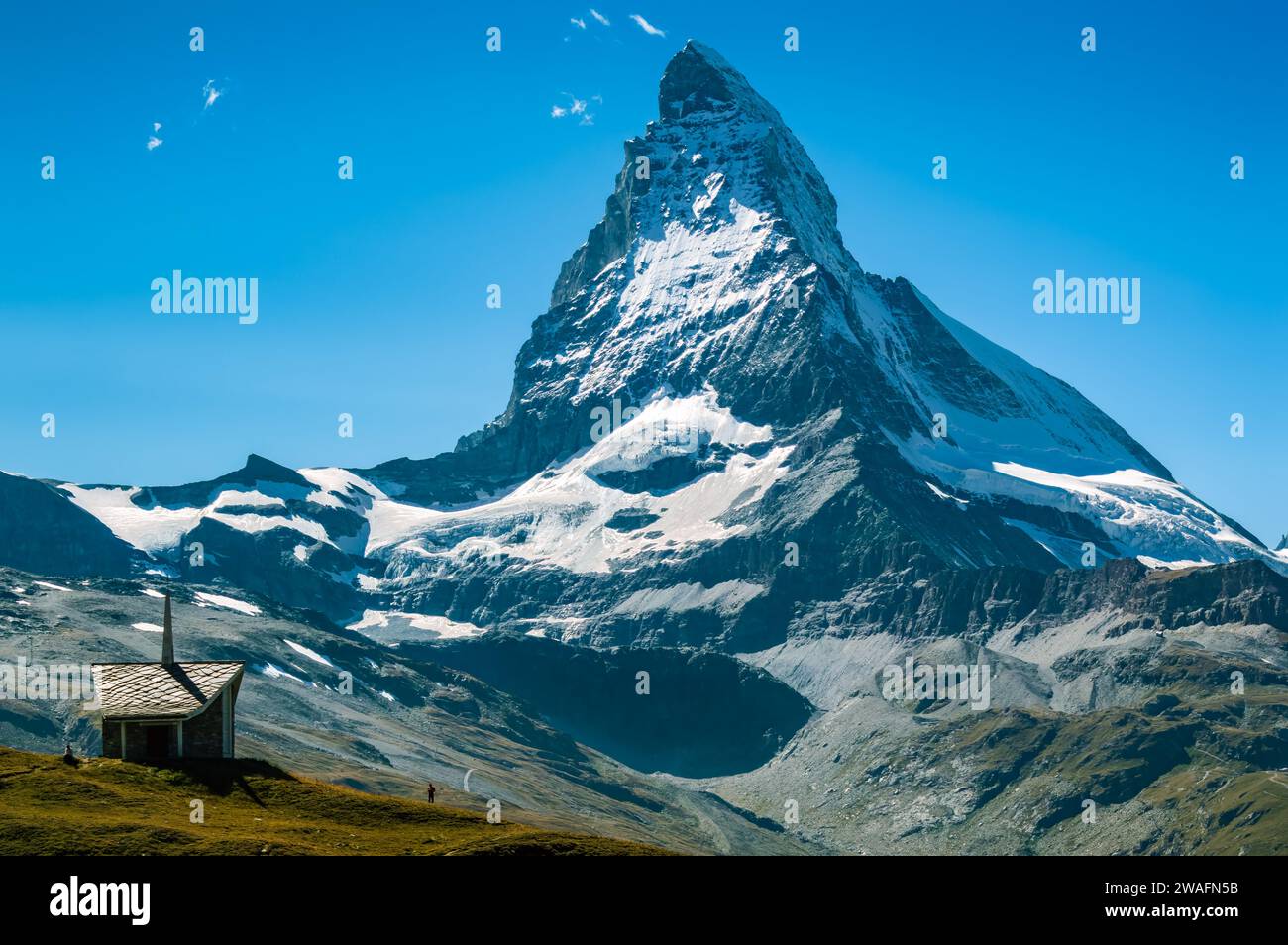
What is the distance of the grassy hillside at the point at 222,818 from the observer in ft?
232

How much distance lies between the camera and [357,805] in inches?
3329

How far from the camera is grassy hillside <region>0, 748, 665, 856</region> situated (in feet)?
232

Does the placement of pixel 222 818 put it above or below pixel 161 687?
below

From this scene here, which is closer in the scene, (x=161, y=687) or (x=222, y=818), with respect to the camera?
(x=222, y=818)

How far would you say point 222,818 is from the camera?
77.8 metres

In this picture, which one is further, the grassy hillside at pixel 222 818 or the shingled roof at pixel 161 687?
the shingled roof at pixel 161 687

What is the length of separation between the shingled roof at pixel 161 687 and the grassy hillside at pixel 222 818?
2.81 metres

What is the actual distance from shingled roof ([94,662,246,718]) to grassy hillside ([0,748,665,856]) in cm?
281

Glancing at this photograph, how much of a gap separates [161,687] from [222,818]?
13.8m
